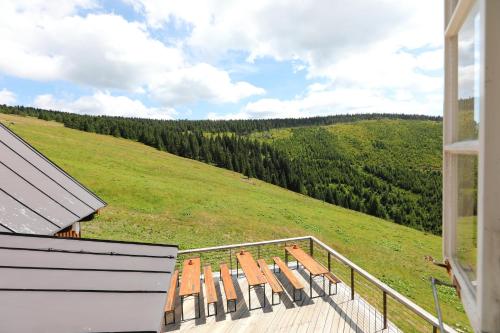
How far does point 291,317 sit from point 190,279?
294 centimetres

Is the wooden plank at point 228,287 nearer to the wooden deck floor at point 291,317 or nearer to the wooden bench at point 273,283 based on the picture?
the wooden deck floor at point 291,317

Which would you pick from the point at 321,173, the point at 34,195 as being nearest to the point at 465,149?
the point at 34,195

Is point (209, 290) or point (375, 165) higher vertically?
point (209, 290)

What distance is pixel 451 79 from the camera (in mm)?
2221

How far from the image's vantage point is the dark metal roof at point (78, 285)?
2568mm

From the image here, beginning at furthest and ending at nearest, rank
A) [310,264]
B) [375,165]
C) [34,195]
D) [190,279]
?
1. [375,165]
2. [310,264]
3. [190,279]
4. [34,195]

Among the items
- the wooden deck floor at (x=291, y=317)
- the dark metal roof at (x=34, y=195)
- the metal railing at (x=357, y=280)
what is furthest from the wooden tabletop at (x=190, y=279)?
the dark metal roof at (x=34, y=195)

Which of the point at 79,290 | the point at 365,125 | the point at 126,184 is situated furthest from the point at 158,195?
the point at 365,125

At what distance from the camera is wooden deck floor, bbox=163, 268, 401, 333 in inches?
275

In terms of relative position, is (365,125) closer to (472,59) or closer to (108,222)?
(108,222)

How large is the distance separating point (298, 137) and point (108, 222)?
5072 inches

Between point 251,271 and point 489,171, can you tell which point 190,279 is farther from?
point 489,171

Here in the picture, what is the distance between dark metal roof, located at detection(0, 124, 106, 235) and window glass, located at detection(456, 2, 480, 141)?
592 cm

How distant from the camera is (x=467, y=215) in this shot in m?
1.85
